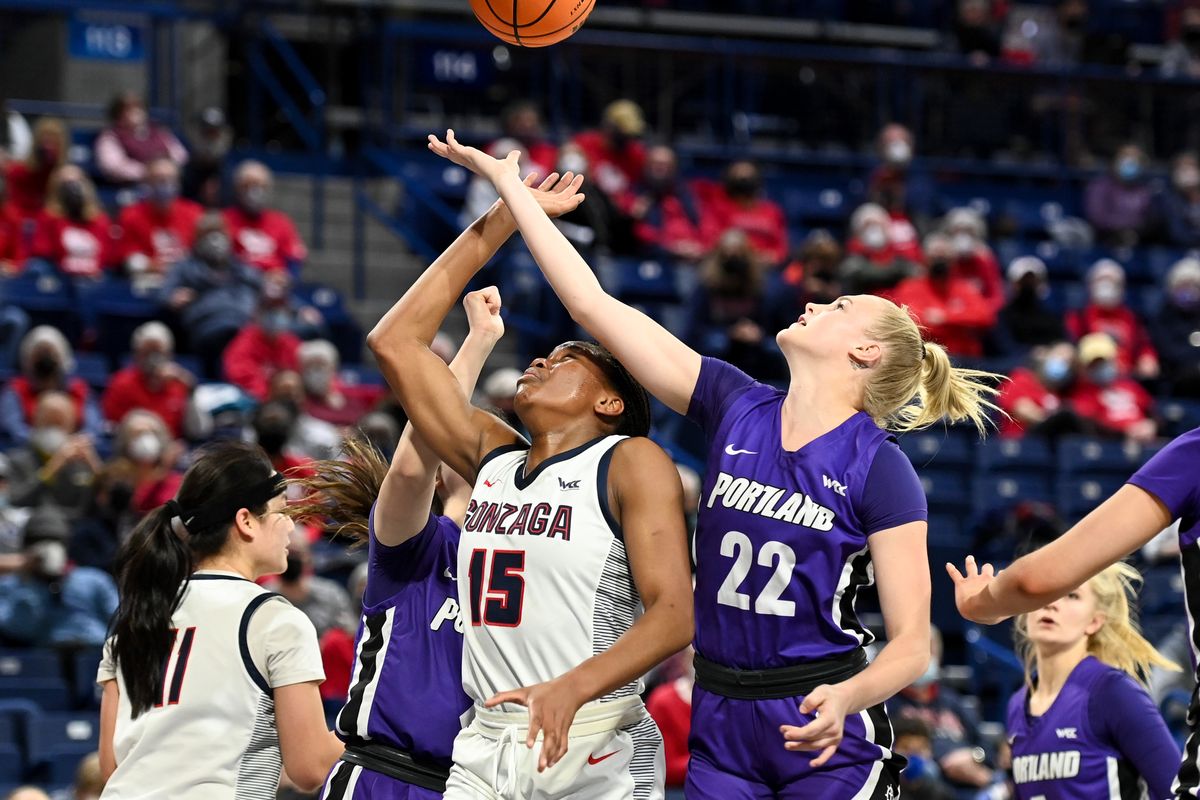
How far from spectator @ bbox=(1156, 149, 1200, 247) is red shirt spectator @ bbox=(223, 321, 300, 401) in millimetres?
8577

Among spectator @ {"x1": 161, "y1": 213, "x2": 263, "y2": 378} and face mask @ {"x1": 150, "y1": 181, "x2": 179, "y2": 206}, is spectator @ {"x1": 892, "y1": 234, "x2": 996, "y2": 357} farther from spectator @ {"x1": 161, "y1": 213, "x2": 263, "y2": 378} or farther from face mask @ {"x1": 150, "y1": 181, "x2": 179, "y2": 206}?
face mask @ {"x1": 150, "y1": 181, "x2": 179, "y2": 206}

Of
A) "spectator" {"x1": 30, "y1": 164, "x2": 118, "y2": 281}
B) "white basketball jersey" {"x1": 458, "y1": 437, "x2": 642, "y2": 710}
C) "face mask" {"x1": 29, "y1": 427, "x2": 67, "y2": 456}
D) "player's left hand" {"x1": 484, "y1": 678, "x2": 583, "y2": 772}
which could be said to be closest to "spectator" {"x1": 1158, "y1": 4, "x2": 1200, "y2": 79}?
"spectator" {"x1": 30, "y1": 164, "x2": 118, "y2": 281}

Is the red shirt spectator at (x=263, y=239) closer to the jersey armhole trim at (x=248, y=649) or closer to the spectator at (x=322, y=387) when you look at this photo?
the spectator at (x=322, y=387)

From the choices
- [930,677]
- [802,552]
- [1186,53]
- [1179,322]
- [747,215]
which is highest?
[1186,53]

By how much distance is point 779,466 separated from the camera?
4.18 m

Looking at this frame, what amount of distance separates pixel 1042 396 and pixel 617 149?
4.00 meters

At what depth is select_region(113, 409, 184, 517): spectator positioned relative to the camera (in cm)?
960

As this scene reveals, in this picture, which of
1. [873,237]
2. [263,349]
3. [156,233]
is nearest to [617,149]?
[873,237]

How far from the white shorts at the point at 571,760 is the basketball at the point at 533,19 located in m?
2.06

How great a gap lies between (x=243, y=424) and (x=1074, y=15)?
1167cm

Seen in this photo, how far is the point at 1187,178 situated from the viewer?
16.6 meters

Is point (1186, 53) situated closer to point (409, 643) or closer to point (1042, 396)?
point (1042, 396)

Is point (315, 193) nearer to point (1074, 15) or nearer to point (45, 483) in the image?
point (45, 483)

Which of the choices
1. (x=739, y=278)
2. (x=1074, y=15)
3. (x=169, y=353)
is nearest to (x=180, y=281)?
(x=169, y=353)
